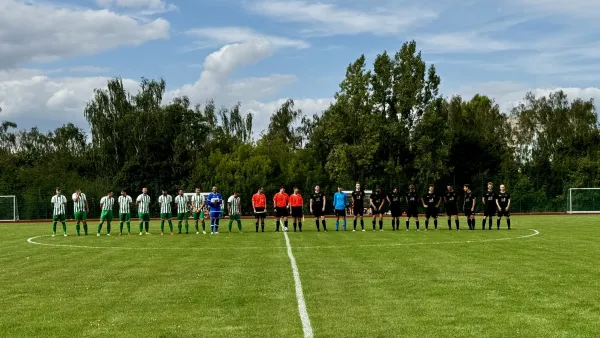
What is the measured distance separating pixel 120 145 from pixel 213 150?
10.8m

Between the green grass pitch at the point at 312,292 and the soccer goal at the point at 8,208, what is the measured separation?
3874 centimetres

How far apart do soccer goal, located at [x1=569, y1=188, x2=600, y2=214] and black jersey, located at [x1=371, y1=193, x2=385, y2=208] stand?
28331mm

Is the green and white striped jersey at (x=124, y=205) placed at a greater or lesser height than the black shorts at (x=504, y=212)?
greater

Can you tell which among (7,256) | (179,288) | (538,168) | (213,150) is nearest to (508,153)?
(538,168)

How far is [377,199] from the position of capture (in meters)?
31.8

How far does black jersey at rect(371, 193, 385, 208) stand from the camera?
31.1 metres

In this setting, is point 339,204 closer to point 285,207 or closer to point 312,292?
point 285,207

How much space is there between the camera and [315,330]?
844cm

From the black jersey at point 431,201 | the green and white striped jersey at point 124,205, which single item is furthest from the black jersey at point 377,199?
the green and white striped jersey at point 124,205

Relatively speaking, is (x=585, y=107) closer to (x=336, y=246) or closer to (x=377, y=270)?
(x=336, y=246)

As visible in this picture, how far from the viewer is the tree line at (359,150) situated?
6069 cm

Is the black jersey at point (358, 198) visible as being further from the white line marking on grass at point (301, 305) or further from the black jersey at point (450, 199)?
the white line marking on grass at point (301, 305)

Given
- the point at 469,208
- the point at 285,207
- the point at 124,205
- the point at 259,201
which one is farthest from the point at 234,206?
the point at 469,208

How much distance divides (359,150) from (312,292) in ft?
166
